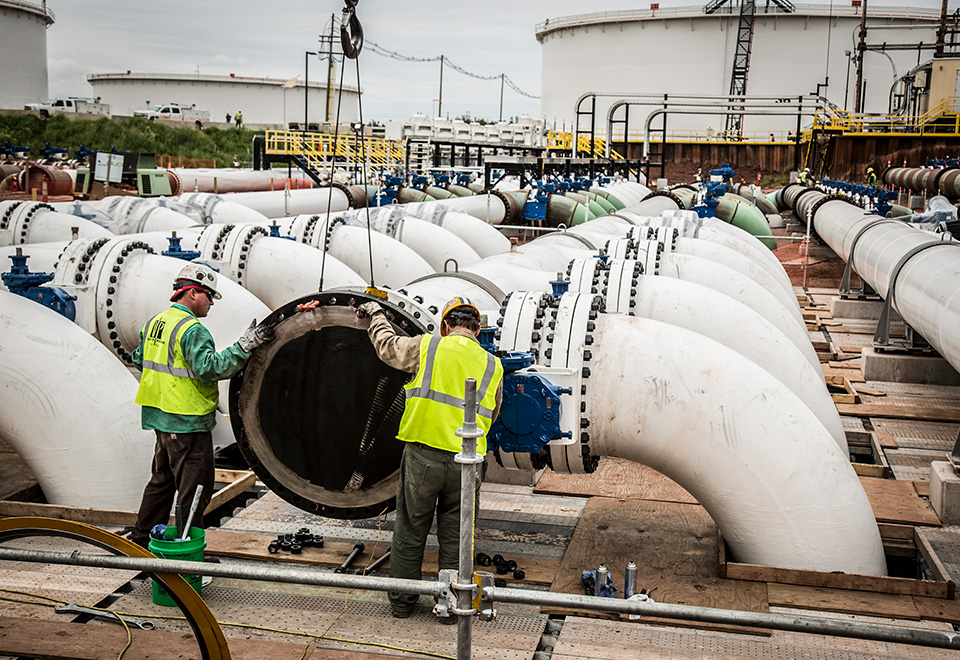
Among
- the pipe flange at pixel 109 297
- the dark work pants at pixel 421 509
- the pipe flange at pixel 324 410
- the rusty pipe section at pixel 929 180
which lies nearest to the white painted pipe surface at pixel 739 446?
the dark work pants at pixel 421 509

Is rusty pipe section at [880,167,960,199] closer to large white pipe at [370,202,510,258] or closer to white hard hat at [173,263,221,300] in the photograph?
large white pipe at [370,202,510,258]

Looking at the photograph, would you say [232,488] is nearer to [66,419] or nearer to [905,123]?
[66,419]

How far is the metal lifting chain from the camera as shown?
4.60 metres

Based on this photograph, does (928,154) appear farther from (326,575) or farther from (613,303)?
(326,575)

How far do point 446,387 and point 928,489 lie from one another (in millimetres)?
3839

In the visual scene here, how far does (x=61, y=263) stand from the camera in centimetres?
765

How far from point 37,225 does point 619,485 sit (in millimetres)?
9180

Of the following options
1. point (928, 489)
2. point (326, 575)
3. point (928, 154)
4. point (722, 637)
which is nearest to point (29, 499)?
point (326, 575)

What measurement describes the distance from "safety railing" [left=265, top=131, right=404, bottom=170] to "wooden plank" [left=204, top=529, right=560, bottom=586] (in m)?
19.2

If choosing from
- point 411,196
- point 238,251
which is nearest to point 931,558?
point 238,251

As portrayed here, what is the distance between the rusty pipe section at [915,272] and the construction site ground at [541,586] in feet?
4.89

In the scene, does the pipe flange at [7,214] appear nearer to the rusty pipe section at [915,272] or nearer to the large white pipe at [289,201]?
the large white pipe at [289,201]

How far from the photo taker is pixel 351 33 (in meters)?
4.80

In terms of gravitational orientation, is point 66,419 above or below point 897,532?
above
